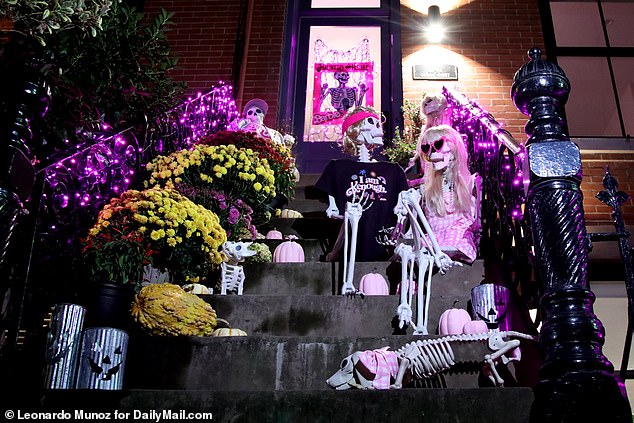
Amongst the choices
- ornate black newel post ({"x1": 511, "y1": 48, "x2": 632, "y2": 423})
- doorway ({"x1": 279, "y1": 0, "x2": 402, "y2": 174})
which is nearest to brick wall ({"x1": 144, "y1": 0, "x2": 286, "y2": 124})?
doorway ({"x1": 279, "y1": 0, "x2": 402, "y2": 174})

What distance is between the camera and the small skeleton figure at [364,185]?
4918 mm

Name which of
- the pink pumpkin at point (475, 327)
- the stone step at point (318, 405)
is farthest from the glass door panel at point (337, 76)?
the stone step at point (318, 405)

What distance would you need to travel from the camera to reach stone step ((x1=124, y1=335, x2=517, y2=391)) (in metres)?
3.13

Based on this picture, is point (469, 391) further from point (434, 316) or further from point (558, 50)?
point (558, 50)

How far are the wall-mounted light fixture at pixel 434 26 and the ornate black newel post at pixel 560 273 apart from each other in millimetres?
6098

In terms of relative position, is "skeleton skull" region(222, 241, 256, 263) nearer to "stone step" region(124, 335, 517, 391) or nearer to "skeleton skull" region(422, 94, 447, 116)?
"stone step" region(124, 335, 517, 391)

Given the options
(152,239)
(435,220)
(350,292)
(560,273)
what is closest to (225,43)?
(435,220)

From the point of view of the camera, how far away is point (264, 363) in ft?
10.4

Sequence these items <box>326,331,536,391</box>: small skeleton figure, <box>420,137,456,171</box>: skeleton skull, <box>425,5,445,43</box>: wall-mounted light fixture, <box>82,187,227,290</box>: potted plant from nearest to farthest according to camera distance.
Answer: <box>326,331,536,391</box>: small skeleton figure
<box>82,187,227,290</box>: potted plant
<box>420,137,456,171</box>: skeleton skull
<box>425,5,445,43</box>: wall-mounted light fixture

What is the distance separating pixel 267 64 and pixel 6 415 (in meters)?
7.32

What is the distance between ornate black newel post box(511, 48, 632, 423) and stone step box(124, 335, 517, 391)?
0.57 m

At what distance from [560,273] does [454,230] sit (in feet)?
5.91

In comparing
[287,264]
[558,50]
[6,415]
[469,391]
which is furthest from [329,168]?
[558,50]

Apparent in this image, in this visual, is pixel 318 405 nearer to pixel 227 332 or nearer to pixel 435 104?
pixel 227 332
